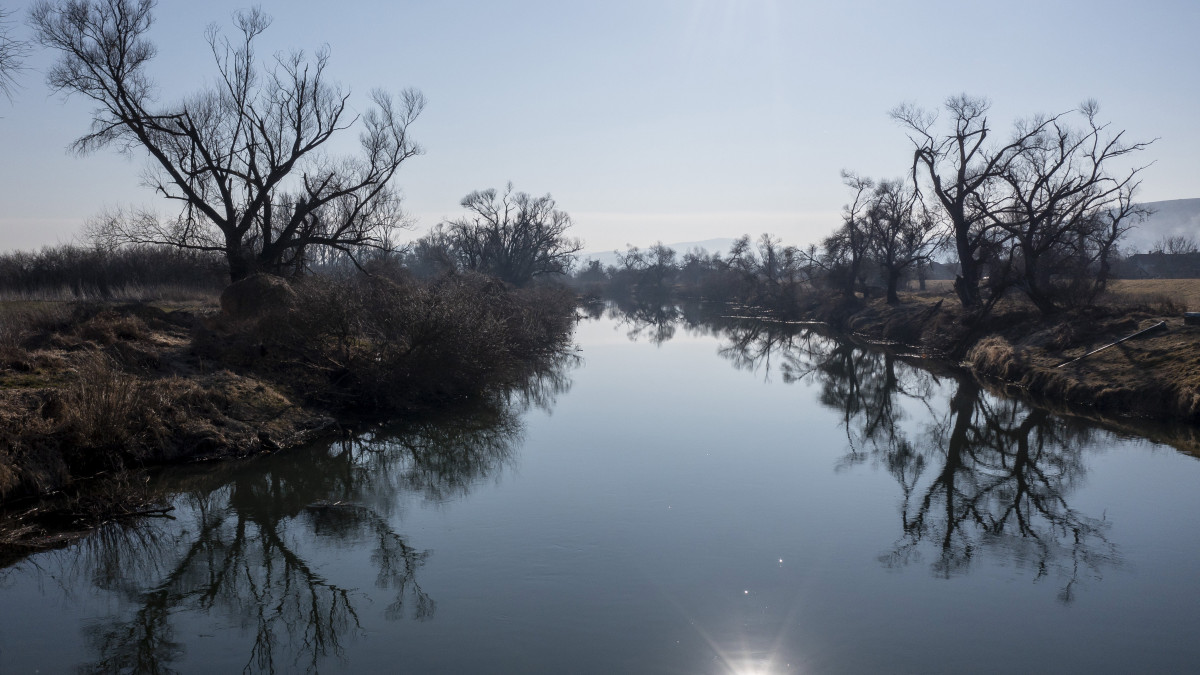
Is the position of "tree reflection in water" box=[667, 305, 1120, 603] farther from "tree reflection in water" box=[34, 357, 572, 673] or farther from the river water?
"tree reflection in water" box=[34, 357, 572, 673]

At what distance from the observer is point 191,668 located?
622cm

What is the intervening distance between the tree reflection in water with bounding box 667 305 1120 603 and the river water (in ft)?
0.22

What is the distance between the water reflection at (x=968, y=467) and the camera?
29.6ft

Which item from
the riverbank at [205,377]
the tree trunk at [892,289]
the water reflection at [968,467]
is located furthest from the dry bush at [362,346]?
the tree trunk at [892,289]

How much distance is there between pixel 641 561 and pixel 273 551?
4185 millimetres

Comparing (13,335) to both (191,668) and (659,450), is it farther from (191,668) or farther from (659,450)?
(659,450)

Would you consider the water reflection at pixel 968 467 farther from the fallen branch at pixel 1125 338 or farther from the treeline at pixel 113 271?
the treeline at pixel 113 271

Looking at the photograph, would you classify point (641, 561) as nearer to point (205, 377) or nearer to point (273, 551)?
point (273, 551)

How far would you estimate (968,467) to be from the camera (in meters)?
13.4

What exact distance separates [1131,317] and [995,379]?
12.4 ft

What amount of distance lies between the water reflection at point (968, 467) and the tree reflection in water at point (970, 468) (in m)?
0.02

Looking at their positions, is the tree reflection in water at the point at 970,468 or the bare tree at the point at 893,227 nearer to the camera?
the tree reflection in water at the point at 970,468

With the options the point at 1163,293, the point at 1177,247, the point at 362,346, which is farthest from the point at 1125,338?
the point at 1177,247

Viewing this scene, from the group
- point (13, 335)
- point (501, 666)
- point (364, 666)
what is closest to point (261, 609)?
point (364, 666)
